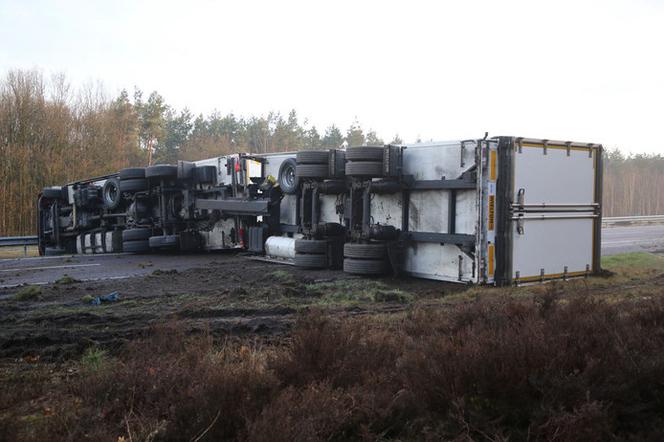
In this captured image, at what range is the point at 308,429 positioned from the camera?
2.96 meters

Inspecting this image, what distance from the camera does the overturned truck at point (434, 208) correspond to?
9.49 meters

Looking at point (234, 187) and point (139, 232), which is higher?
point (234, 187)

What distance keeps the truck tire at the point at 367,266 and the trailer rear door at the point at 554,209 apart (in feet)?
6.89

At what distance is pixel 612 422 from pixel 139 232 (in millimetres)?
14342

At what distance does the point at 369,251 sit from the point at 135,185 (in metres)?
8.26

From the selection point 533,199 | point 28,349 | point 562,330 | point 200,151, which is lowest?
point 28,349

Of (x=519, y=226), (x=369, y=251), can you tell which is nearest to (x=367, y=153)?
(x=369, y=251)

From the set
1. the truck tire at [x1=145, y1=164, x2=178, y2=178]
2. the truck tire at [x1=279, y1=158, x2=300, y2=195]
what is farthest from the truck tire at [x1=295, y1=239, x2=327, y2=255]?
the truck tire at [x1=145, y1=164, x2=178, y2=178]

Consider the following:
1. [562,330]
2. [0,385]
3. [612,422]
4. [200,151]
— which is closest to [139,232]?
[0,385]

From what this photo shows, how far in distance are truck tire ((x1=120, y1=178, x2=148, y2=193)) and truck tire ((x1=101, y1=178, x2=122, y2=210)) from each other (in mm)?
864

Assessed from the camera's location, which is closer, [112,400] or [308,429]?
[308,429]

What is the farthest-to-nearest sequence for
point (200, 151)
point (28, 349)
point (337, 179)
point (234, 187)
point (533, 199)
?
1. point (200, 151)
2. point (234, 187)
3. point (337, 179)
4. point (533, 199)
5. point (28, 349)

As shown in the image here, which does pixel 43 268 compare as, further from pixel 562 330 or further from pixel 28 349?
pixel 562 330

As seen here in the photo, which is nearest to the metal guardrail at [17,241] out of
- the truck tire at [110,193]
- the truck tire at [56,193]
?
the truck tire at [56,193]
